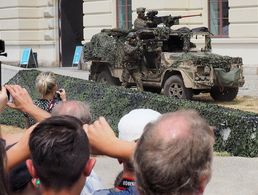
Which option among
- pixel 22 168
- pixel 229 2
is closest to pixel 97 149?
pixel 22 168

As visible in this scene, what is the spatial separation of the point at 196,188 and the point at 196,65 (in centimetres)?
1301

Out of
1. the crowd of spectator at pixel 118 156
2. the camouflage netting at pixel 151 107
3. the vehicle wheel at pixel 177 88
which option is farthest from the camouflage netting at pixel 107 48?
the crowd of spectator at pixel 118 156

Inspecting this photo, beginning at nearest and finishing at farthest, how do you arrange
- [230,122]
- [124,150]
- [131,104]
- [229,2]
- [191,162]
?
[191,162], [124,150], [230,122], [131,104], [229,2]

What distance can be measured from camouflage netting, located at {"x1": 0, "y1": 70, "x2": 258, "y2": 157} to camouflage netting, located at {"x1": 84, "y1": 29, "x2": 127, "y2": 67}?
8.98 feet

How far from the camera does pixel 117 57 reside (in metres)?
17.5

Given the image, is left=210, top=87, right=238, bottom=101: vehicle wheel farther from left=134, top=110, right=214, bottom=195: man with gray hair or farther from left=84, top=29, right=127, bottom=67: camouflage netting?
left=134, top=110, right=214, bottom=195: man with gray hair

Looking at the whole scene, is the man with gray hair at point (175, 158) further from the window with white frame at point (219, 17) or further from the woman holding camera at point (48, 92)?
the window with white frame at point (219, 17)

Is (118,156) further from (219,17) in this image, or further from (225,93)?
(219,17)

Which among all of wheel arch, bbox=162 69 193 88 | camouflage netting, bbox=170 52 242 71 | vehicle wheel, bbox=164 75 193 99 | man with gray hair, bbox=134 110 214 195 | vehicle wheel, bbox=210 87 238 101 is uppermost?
man with gray hair, bbox=134 110 214 195

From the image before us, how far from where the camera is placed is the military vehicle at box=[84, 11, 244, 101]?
15.7 metres

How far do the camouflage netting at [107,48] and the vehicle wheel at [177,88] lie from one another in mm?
1663

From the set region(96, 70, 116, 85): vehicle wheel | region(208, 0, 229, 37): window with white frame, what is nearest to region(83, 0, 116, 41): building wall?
region(208, 0, 229, 37): window with white frame

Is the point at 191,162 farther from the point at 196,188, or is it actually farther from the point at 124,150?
the point at 124,150

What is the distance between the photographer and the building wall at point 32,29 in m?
31.1
